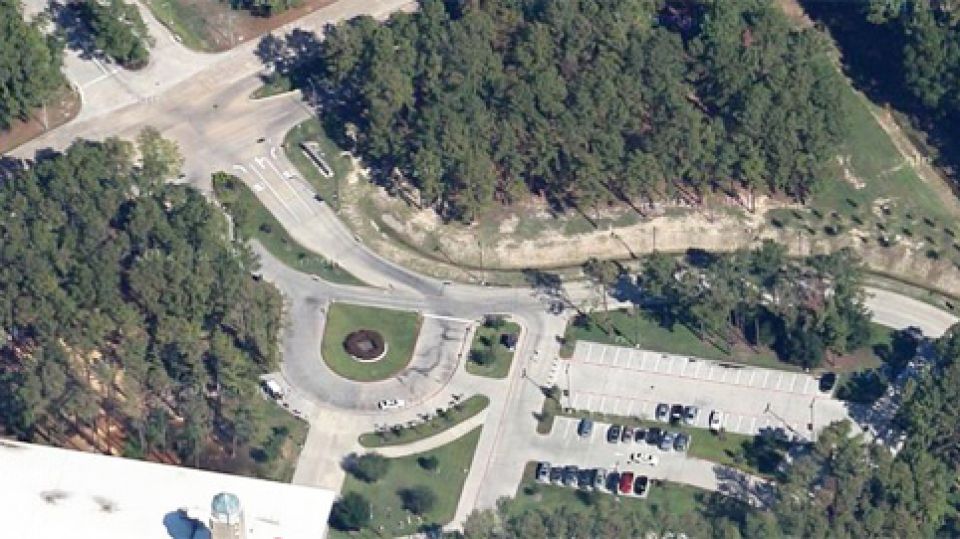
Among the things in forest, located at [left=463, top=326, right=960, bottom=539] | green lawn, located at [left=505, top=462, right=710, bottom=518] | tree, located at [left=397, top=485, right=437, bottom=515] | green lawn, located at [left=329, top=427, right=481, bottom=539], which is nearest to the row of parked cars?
green lawn, located at [left=505, top=462, right=710, bottom=518]

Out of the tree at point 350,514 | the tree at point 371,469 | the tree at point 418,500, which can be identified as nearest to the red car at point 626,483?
the tree at point 418,500

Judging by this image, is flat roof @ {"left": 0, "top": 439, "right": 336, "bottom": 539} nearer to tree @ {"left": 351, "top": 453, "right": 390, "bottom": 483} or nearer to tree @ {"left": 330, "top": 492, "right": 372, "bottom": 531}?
tree @ {"left": 330, "top": 492, "right": 372, "bottom": 531}

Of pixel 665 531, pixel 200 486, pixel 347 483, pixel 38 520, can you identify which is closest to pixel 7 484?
pixel 38 520

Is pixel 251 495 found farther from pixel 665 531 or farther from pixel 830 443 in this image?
pixel 830 443

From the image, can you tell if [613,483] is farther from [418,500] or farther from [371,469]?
[371,469]

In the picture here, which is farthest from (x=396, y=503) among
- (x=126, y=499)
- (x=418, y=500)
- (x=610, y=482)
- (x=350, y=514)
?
(x=126, y=499)

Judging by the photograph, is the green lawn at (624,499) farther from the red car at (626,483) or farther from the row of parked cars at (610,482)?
the red car at (626,483)
